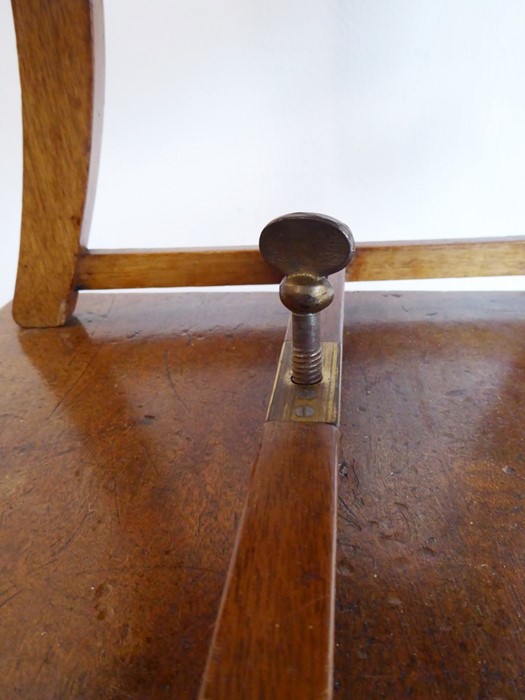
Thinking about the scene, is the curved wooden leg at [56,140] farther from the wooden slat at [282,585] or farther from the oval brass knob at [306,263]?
the wooden slat at [282,585]

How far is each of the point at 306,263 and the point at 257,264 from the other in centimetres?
34

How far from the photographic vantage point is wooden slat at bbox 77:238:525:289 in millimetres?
881

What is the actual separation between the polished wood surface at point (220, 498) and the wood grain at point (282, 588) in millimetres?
93

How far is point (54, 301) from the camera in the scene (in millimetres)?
937

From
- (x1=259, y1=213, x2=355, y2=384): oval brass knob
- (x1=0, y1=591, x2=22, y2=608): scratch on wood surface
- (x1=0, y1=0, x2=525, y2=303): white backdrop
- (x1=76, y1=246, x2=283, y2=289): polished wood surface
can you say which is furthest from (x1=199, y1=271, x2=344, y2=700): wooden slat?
(x1=0, y1=0, x2=525, y2=303): white backdrop

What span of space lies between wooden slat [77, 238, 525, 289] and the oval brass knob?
→ 0.30m

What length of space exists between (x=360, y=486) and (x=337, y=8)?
1.13 m

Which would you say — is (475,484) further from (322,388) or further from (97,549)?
(97,549)

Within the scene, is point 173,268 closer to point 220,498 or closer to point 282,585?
point 220,498

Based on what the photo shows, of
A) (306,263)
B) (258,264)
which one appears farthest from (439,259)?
(306,263)

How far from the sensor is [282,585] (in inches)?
15.3

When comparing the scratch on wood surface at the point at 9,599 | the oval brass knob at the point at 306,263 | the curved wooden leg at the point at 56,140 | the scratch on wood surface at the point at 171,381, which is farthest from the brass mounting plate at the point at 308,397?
the curved wooden leg at the point at 56,140

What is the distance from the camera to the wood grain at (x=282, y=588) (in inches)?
13.2

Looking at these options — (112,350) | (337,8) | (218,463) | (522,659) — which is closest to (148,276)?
(112,350)
